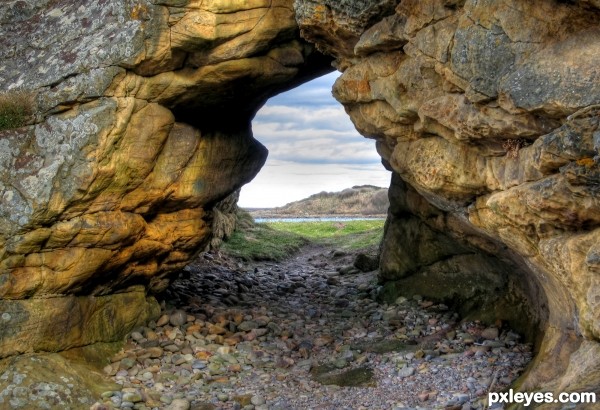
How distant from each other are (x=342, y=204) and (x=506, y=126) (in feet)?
196

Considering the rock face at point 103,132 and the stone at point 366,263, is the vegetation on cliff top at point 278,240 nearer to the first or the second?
the stone at point 366,263

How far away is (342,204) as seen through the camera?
70938mm

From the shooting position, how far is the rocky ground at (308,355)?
1348 cm

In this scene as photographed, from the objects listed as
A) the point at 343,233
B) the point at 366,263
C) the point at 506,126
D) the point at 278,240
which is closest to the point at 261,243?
the point at 278,240

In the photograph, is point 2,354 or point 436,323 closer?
point 2,354

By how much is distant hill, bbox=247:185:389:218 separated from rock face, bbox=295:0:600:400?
49584 mm

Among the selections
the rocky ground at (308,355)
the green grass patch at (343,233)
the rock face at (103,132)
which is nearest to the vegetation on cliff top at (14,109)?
the rock face at (103,132)

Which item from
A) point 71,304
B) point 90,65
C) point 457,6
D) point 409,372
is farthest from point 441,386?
point 90,65

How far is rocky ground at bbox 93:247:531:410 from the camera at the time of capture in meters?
13.5

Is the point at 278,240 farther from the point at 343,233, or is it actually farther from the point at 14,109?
the point at 14,109

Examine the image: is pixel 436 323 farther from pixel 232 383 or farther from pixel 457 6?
pixel 457 6

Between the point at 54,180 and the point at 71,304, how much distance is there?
9.72 feet

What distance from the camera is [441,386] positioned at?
43.3 feet

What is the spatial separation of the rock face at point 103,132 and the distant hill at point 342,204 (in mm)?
48967
